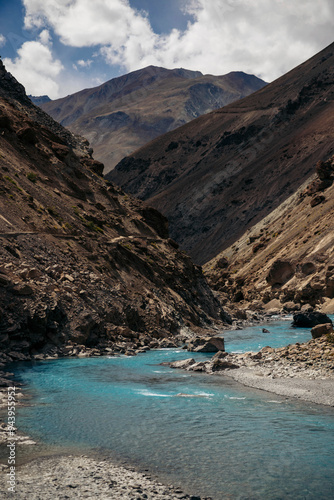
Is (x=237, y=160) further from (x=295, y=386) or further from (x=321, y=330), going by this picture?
(x=295, y=386)

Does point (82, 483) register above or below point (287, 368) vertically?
above

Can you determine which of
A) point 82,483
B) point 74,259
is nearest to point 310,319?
point 74,259

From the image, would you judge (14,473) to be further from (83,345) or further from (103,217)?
(103,217)

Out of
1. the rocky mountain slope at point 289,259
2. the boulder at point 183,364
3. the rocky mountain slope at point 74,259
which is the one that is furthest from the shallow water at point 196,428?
the rocky mountain slope at point 289,259

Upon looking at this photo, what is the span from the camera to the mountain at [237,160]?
127938mm

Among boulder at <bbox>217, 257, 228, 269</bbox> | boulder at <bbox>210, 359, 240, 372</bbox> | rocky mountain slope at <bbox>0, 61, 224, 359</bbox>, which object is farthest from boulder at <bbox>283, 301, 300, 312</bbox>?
boulder at <bbox>210, 359, 240, 372</bbox>

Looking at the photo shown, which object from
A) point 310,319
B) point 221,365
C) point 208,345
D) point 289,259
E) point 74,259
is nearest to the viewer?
point 221,365

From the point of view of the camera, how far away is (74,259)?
42500 millimetres

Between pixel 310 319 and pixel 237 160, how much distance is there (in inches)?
4098

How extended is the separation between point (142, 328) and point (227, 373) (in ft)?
49.5

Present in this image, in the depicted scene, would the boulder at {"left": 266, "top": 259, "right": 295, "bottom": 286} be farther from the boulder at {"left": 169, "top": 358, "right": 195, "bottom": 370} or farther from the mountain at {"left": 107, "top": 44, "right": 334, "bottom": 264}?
the boulder at {"left": 169, "top": 358, "right": 195, "bottom": 370}

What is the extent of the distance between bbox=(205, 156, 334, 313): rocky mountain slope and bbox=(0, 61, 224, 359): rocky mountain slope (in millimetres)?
16526

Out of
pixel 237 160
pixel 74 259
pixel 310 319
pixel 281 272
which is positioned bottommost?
pixel 310 319

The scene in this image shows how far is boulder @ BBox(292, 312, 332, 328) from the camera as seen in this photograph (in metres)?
50.0
